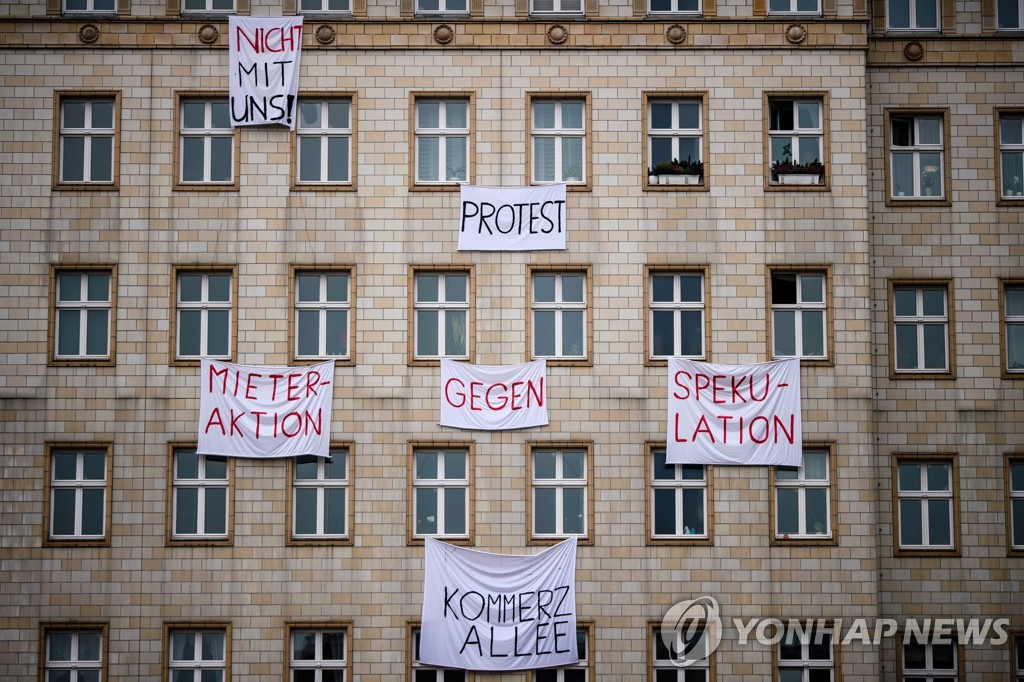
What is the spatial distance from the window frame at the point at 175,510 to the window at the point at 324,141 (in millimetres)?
6648

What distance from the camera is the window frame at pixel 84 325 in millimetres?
30266

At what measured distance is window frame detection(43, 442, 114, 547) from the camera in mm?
29797

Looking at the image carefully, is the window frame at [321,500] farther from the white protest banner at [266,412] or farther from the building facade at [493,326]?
the white protest banner at [266,412]

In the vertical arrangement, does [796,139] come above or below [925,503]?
above

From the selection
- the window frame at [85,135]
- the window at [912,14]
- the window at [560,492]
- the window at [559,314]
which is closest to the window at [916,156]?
the window at [912,14]

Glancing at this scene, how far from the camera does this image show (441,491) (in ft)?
98.9

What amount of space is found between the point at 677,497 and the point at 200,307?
11.6 metres

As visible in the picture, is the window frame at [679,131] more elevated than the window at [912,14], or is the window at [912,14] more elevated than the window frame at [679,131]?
the window at [912,14]

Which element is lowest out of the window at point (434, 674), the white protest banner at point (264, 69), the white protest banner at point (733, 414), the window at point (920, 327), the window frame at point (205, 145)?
the window at point (434, 674)

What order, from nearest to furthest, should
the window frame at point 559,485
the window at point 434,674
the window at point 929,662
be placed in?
1. the window at point 434,674
2. the window frame at point 559,485
3. the window at point 929,662

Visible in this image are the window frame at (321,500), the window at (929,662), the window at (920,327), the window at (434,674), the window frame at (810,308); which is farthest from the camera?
the window at (920,327)

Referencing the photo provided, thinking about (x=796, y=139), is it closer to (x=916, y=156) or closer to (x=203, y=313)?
(x=916, y=156)

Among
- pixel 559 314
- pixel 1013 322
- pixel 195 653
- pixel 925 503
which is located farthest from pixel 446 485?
pixel 1013 322

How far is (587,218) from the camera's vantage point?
30.6m
